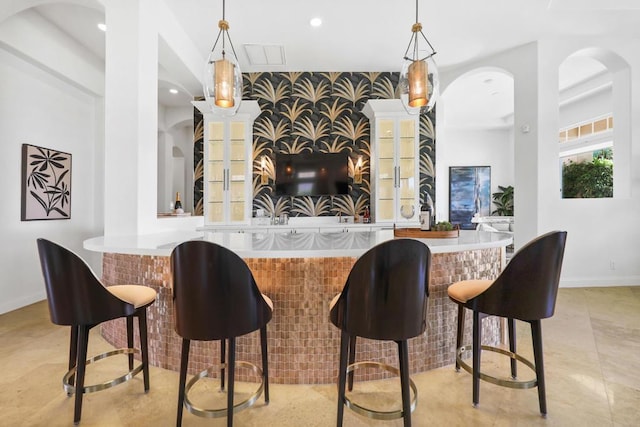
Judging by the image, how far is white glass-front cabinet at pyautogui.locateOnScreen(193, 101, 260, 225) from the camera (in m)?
4.51

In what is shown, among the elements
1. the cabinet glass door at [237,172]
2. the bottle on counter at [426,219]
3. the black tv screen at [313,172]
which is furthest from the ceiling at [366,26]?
the bottle on counter at [426,219]

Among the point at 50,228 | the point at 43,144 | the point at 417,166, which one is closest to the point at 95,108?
the point at 43,144

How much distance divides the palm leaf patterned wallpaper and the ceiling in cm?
33

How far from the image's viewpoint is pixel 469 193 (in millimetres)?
9664

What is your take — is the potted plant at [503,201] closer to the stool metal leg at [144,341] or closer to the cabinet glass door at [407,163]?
the cabinet glass door at [407,163]

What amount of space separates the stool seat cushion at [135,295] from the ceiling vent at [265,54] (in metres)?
3.42

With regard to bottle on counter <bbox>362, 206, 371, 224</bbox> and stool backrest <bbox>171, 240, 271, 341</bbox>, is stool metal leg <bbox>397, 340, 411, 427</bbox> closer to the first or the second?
stool backrest <bbox>171, 240, 271, 341</bbox>

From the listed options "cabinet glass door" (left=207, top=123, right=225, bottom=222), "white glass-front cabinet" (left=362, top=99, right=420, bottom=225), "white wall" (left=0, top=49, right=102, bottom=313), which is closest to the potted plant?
"white glass-front cabinet" (left=362, top=99, right=420, bottom=225)

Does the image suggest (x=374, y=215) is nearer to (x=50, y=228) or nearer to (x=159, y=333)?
(x=159, y=333)

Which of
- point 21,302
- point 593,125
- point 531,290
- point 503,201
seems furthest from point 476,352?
point 503,201

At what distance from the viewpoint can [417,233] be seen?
7.29ft

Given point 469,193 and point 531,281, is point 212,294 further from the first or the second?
point 469,193

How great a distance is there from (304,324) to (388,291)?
0.78 metres

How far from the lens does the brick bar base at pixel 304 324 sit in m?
1.94
